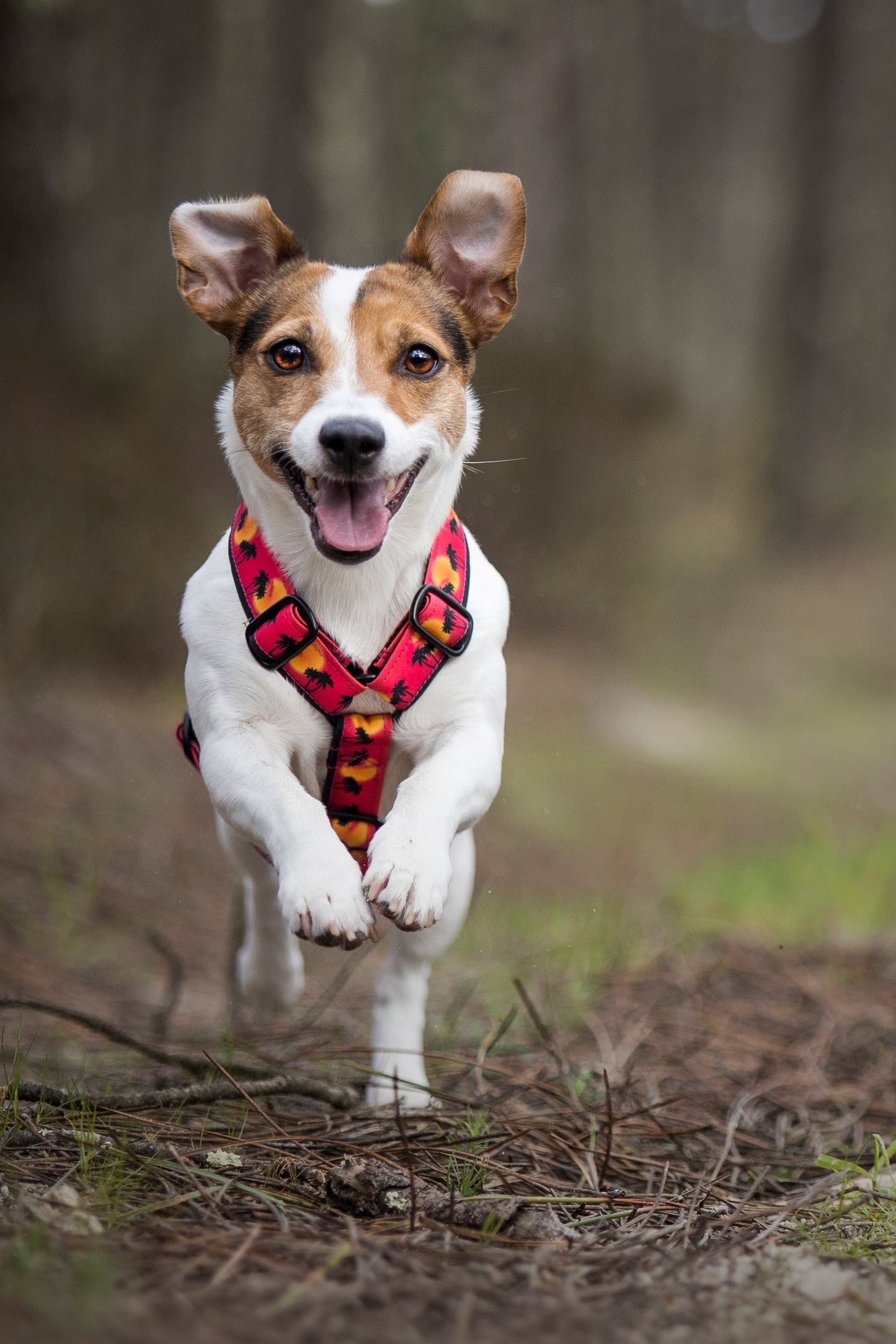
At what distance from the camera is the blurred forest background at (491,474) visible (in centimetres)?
526

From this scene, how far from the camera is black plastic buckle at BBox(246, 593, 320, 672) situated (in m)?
2.28

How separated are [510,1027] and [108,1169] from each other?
2069 millimetres

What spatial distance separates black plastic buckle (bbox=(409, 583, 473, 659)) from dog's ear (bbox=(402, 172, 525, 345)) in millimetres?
635

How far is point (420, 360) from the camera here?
2.41 metres

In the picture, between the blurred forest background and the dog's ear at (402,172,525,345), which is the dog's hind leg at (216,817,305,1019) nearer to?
the blurred forest background

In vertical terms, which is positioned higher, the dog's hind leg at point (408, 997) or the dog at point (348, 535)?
the dog at point (348, 535)

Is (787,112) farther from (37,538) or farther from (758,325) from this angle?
(37,538)

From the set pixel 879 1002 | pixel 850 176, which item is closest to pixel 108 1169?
pixel 879 1002

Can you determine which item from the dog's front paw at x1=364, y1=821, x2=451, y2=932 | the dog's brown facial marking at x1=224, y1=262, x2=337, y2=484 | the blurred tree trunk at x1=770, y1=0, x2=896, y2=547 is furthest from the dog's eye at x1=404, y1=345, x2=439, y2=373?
the blurred tree trunk at x1=770, y1=0, x2=896, y2=547

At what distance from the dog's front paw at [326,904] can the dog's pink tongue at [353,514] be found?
0.58 metres

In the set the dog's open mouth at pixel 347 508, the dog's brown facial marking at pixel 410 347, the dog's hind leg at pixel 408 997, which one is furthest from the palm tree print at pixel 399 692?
the dog's hind leg at pixel 408 997

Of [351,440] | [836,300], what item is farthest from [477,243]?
[836,300]

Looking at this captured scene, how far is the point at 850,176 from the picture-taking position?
53.5 ft

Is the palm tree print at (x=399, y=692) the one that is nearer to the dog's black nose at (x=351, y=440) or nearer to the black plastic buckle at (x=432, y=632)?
the black plastic buckle at (x=432, y=632)
